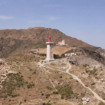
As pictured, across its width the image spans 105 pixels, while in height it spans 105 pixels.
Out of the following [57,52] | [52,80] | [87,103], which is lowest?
[87,103]

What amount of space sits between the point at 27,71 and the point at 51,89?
13391mm

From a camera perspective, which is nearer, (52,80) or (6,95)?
(6,95)

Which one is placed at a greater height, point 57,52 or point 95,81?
point 57,52

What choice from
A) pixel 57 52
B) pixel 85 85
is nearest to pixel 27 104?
pixel 85 85

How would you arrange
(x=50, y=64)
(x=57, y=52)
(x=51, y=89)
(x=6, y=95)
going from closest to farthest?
(x=6, y=95), (x=51, y=89), (x=50, y=64), (x=57, y=52)

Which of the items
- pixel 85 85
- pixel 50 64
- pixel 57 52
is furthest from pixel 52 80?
pixel 57 52

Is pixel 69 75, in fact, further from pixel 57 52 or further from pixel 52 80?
pixel 57 52

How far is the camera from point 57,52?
88.8 meters

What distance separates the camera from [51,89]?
3744 centimetres

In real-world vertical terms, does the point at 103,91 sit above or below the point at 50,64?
below

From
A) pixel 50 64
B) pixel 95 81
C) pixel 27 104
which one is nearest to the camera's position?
pixel 27 104

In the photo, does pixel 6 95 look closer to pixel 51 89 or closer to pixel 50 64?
pixel 51 89

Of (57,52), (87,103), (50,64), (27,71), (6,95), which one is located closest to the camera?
(87,103)

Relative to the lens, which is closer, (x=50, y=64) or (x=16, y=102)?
(x=16, y=102)
